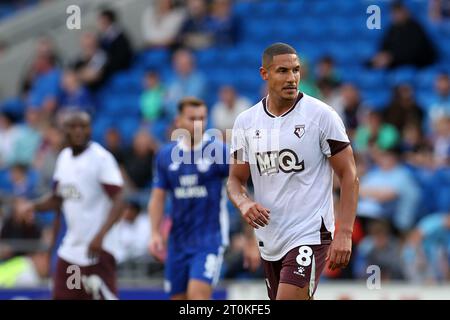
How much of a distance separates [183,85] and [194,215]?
293 inches

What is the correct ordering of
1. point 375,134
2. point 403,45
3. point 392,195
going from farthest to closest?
1. point 403,45
2. point 375,134
3. point 392,195

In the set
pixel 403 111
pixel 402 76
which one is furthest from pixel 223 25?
pixel 403 111

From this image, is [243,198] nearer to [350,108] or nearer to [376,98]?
[350,108]

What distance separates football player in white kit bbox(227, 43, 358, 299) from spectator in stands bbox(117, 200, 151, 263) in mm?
6826

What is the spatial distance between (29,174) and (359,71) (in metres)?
5.41

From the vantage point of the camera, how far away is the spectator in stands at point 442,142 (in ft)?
51.4

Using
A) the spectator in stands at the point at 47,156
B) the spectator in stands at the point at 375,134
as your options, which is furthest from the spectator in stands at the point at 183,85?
the spectator in stands at the point at 375,134

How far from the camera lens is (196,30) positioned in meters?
20.3

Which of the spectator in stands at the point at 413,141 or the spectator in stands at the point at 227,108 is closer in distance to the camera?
the spectator in stands at the point at 413,141

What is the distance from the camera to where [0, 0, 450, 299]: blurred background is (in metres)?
14.6

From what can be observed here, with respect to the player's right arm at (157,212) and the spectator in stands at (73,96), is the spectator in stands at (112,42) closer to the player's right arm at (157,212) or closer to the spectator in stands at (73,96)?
the spectator in stands at (73,96)

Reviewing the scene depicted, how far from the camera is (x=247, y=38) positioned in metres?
20.4

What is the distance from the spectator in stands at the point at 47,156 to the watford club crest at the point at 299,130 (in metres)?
8.79
